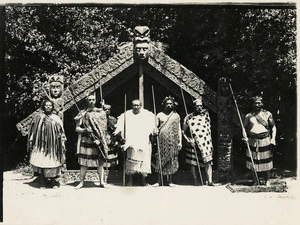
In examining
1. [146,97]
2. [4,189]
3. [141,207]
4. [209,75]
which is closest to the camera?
[141,207]

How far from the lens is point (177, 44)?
1341 centimetres

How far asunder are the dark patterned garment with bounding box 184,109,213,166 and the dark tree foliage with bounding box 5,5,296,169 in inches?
71.1

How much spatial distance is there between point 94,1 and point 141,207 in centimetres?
396

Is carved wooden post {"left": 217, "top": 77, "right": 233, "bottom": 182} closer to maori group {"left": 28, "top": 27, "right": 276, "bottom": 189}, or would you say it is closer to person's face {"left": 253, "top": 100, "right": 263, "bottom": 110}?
maori group {"left": 28, "top": 27, "right": 276, "bottom": 189}

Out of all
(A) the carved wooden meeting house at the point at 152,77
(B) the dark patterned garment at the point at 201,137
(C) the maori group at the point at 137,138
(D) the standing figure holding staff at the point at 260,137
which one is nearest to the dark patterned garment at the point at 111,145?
(C) the maori group at the point at 137,138

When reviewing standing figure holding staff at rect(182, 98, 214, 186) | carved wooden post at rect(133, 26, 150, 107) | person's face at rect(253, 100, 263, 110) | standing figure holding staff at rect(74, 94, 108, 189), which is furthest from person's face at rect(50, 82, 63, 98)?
person's face at rect(253, 100, 263, 110)

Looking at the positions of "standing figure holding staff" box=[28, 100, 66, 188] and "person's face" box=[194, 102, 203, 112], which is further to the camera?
"person's face" box=[194, 102, 203, 112]

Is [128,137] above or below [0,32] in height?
below

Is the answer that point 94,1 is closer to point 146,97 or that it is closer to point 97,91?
point 97,91

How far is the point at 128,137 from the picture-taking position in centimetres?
988

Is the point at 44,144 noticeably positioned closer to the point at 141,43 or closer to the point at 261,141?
the point at 141,43

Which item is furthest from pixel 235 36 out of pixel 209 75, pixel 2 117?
pixel 2 117

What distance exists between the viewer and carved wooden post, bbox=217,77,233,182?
1021 centimetres

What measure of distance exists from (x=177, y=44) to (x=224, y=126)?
3.90 m
